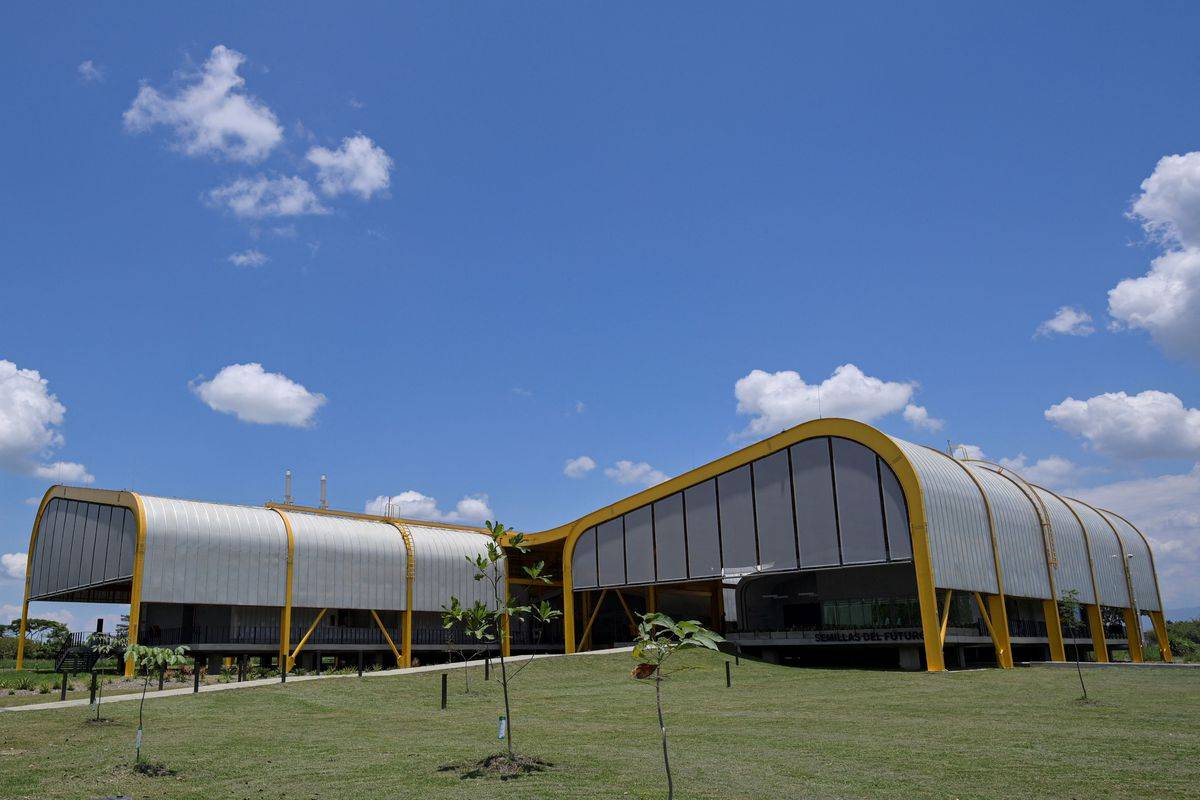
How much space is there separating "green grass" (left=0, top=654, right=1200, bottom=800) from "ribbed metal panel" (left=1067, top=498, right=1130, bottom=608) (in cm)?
2986

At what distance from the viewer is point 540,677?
41875mm

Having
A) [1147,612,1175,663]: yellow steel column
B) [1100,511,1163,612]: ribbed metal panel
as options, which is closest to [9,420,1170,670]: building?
[1100,511,1163,612]: ribbed metal panel

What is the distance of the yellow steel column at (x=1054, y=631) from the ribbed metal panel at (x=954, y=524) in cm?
800

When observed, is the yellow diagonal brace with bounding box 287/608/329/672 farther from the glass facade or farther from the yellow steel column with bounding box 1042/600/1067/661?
the yellow steel column with bounding box 1042/600/1067/661

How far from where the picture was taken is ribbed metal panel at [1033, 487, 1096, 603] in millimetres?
56531

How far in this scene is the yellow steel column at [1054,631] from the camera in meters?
51.2

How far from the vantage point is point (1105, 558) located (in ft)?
212

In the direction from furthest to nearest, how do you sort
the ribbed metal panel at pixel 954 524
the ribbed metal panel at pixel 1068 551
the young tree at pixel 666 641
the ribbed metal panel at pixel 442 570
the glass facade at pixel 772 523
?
the ribbed metal panel at pixel 442 570, the ribbed metal panel at pixel 1068 551, the glass facade at pixel 772 523, the ribbed metal panel at pixel 954 524, the young tree at pixel 666 641

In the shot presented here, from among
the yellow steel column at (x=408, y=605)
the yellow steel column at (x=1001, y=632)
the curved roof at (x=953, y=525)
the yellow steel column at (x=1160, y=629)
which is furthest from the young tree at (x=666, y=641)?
the yellow steel column at (x=1160, y=629)

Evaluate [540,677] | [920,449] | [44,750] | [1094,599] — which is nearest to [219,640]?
[540,677]

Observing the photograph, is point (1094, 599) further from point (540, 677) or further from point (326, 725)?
point (326, 725)

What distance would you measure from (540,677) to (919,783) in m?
29.2

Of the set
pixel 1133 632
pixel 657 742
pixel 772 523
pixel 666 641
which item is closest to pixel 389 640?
pixel 772 523

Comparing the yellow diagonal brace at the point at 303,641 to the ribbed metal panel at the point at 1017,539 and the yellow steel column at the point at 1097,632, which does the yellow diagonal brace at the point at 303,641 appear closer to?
the ribbed metal panel at the point at 1017,539
